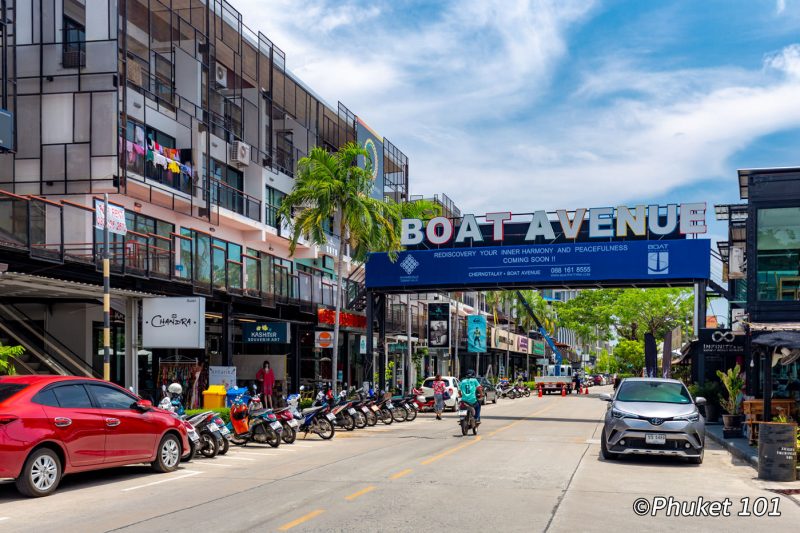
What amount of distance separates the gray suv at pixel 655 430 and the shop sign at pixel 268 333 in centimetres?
1551

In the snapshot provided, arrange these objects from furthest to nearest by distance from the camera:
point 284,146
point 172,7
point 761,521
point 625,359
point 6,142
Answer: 1. point 625,359
2. point 284,146
3. point 172,7
4. point 6,142
5. point 761,521

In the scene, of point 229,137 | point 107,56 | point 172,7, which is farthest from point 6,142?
point 229,137

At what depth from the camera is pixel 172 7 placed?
31.1 meters

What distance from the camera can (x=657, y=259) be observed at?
31.7 m

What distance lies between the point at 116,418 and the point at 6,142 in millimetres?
11615

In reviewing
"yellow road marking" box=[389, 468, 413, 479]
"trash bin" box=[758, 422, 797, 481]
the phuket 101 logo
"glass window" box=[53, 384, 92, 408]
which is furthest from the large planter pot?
"glass window" box=[53, 384, 92, 408]

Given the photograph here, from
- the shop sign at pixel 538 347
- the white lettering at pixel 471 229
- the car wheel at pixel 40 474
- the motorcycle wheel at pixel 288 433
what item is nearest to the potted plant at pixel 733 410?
the motorcycle wheel at pixel 288 433

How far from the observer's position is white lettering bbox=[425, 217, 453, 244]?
35469mm

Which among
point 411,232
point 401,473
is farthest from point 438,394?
point 401,473

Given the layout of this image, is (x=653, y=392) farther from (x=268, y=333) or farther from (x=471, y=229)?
(x=471, y=229)

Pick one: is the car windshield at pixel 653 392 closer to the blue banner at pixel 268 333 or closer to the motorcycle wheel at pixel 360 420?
the motorcycle wheel at pixel 360 420

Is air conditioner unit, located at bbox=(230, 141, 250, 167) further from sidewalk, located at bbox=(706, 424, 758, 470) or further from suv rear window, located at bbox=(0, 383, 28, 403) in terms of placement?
suv rear window, located at bbox=(0, 383, 28, 403)

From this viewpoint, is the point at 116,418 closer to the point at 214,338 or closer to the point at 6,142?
the point at 6,142

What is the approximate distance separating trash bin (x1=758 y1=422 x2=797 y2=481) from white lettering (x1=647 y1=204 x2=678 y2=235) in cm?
1902
